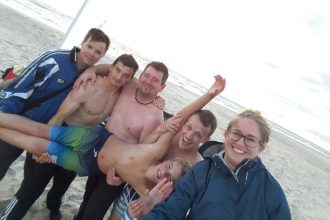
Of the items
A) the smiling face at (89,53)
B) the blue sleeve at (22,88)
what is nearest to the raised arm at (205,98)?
the smiling face at (89,53)

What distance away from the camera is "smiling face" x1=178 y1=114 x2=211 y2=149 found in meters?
3.20

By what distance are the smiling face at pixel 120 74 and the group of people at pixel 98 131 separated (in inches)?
0.4

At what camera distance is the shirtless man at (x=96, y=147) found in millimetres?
3270

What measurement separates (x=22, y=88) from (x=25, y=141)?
21.5 inches

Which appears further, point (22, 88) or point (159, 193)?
point (22, 88)

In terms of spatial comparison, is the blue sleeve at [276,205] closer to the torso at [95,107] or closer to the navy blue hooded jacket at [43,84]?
the torso at [95,107]

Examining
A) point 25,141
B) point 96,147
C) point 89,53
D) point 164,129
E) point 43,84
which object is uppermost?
point 89,53

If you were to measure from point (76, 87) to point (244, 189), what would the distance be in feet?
6.67

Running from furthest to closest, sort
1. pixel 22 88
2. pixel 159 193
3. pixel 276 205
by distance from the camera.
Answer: pixel 22 88 < pixel 159 193 < pixel 276 205

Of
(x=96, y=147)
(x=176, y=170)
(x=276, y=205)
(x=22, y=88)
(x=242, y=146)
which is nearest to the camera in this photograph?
(x=276, y=205)

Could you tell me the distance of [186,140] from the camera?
3225mm

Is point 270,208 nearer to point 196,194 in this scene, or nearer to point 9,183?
point 196,194

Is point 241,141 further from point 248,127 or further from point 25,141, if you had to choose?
point 25,141

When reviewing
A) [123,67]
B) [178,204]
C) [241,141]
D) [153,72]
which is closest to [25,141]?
[123,67]
